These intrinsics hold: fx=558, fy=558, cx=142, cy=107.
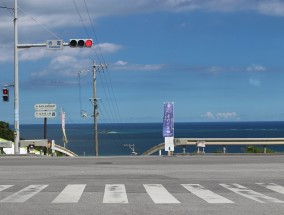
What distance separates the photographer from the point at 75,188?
14.7m

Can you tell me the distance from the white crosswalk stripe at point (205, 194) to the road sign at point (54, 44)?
54.7 feet

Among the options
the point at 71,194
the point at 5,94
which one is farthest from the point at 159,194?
the point at 5,94

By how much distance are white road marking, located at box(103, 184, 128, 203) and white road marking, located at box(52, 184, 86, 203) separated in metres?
0.64

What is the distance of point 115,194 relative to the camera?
13.4 m

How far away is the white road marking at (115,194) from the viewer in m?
12.3

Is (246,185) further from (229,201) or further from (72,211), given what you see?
(72,211)

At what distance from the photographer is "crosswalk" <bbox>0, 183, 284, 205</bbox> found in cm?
1230

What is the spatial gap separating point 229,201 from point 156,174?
22.8 ft

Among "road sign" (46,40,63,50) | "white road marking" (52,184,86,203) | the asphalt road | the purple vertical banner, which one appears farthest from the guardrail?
"white road marking" (52,184,86,203)

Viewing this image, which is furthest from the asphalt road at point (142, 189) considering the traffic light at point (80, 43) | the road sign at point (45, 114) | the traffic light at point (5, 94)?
the road sign at point (45, 114)

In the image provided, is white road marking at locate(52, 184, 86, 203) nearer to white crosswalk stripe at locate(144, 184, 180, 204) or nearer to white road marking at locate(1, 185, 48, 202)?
white road marking at locate(1, 185, 48, 202)

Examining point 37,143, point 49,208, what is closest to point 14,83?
point 37,143

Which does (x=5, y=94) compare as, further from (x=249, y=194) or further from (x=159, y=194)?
(x=249, y=194)

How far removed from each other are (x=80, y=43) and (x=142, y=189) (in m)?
16.1
